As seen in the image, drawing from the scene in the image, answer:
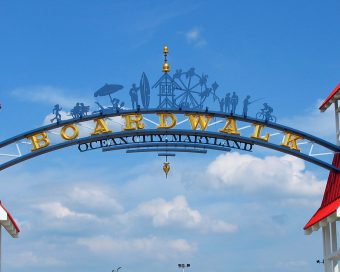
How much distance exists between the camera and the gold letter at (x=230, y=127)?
727 inches

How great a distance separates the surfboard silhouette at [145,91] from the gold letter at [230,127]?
1840 mm

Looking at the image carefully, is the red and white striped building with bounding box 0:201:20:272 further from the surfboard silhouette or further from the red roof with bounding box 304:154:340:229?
the red roof with bounding box 304:154:340:229

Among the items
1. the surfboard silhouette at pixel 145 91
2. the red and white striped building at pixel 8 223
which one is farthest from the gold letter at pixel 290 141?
the red and white striped building at pixel 8 223

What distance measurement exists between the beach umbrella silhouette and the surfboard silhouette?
1.53 ft

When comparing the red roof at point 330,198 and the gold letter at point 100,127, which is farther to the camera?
the gold letter at point 100,127

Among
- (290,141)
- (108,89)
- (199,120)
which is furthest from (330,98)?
(108,89)

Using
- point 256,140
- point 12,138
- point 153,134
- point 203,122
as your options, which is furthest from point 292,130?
point 12,138

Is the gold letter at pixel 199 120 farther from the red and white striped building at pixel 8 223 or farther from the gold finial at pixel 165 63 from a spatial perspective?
the red and white striped building at pixel 8 223

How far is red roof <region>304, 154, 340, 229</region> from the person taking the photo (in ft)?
55.0

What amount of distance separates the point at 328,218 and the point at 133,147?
4859 millimetres

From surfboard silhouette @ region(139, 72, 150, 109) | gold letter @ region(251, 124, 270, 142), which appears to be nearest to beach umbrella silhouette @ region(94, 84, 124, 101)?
surfboard silhouette @ region(139, 72, 150, 109)

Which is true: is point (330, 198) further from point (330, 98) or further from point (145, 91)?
point (145, 91)

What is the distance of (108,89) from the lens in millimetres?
17953

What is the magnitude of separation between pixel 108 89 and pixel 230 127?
9.73ft
